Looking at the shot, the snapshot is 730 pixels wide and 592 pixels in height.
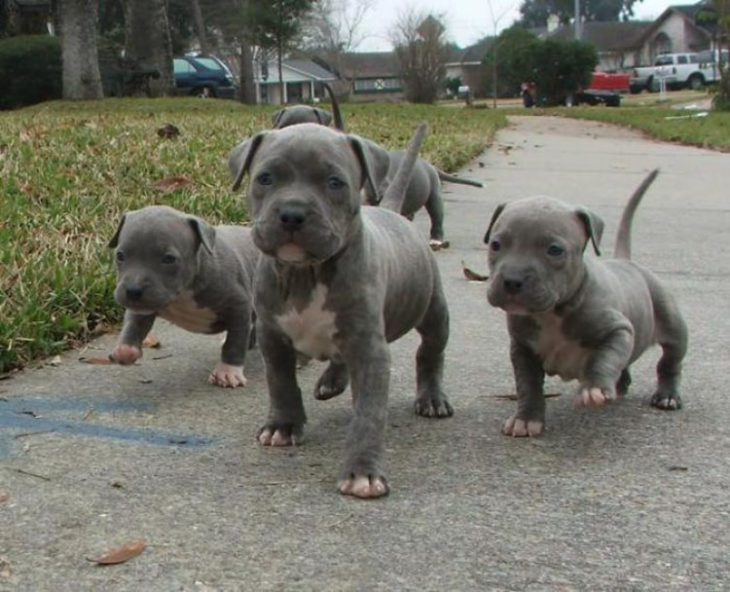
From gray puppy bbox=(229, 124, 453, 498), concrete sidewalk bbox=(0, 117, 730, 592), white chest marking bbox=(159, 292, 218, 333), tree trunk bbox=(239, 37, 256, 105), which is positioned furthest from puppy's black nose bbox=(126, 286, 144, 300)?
tree trunk bbox=(239, 37, 256, 105)

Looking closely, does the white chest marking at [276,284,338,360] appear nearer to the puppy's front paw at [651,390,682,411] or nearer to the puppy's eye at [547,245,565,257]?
the puppy's eye at [547,245,565,257]

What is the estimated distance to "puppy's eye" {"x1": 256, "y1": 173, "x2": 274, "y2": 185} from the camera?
3406 millimetres

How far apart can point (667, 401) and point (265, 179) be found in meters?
1.79

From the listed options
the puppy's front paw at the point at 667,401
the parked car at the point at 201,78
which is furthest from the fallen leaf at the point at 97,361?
the parked car at the point at 201,78

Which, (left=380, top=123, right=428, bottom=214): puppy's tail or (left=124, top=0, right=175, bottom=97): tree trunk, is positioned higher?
(left=124, top=0, right=175, bottom=97): tree trunk

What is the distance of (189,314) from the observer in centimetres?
490

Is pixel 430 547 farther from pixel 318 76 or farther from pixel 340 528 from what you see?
pixel 318 76

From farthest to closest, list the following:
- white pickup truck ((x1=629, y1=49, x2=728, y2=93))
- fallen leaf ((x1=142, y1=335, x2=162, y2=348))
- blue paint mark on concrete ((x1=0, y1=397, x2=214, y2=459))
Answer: white pickup truck ((x1=629, y1=49, x2=728, y2=93)), fallen leaf ((x1=142, y1=335, x2=162, y2=348)), blue paint mark on concrete ((x1=0, y1=397, x2=214, y2=459))

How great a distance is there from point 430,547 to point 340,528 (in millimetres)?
258

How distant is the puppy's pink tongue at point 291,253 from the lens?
3.33 metres

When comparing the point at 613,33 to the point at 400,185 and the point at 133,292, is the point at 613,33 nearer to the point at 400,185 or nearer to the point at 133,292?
the point at 400,185

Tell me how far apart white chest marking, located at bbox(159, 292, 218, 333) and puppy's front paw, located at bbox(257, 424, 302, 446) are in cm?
105

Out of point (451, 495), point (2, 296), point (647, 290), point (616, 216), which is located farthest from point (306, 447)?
point (616, 216)

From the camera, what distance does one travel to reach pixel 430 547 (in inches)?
115
